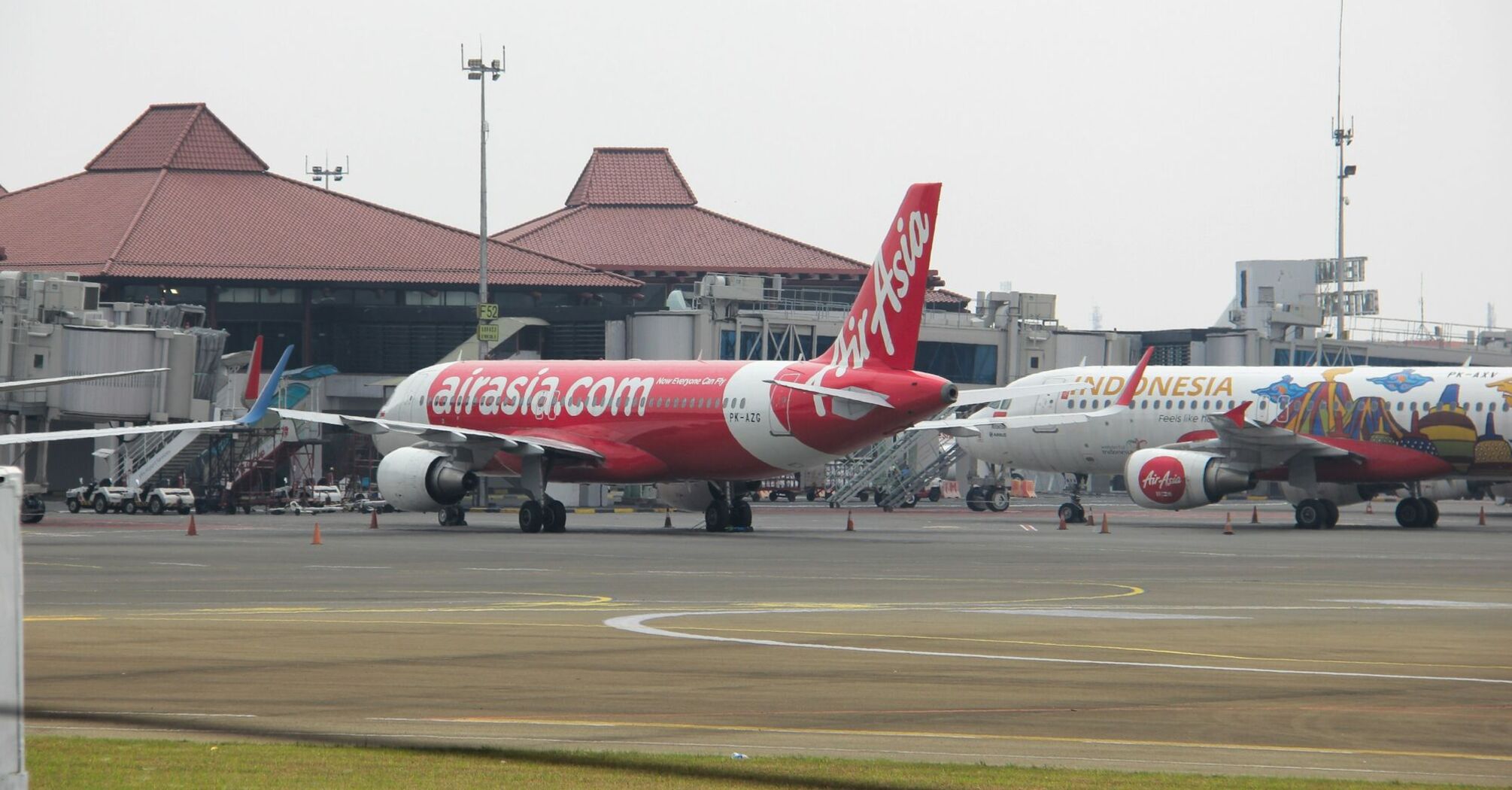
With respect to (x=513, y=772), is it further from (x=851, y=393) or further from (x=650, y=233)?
(x=650, y=233)

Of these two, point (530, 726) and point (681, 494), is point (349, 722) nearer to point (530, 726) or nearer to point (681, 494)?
point (530, 726)

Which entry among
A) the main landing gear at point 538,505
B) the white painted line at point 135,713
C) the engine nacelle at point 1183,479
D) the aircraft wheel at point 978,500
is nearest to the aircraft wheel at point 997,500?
the aircraft wheel at point 978,500

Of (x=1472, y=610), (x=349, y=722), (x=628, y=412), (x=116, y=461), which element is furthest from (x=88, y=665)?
(x=116, y=461)

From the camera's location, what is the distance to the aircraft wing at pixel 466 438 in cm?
4184

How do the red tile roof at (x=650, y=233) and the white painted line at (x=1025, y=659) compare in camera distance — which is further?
the red tile roof at (x=650, y=233)

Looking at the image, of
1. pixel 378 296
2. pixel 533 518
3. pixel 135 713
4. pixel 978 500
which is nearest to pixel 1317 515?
pixel 978 500

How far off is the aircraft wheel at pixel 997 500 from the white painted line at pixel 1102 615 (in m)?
43.9

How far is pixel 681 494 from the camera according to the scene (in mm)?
45688

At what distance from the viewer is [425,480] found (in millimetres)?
43094

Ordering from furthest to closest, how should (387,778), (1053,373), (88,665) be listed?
(1053,373)
(88,665)
(387,778)

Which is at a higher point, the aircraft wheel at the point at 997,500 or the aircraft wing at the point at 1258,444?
the aircraft wing at the point at 1258,444

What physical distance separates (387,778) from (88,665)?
5702 millimetres

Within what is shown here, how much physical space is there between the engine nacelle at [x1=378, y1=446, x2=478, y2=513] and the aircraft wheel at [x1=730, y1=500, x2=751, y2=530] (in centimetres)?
591

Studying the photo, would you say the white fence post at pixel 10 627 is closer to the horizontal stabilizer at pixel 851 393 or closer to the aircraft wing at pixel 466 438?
the horizontal stabilizer at pixel 851 393
